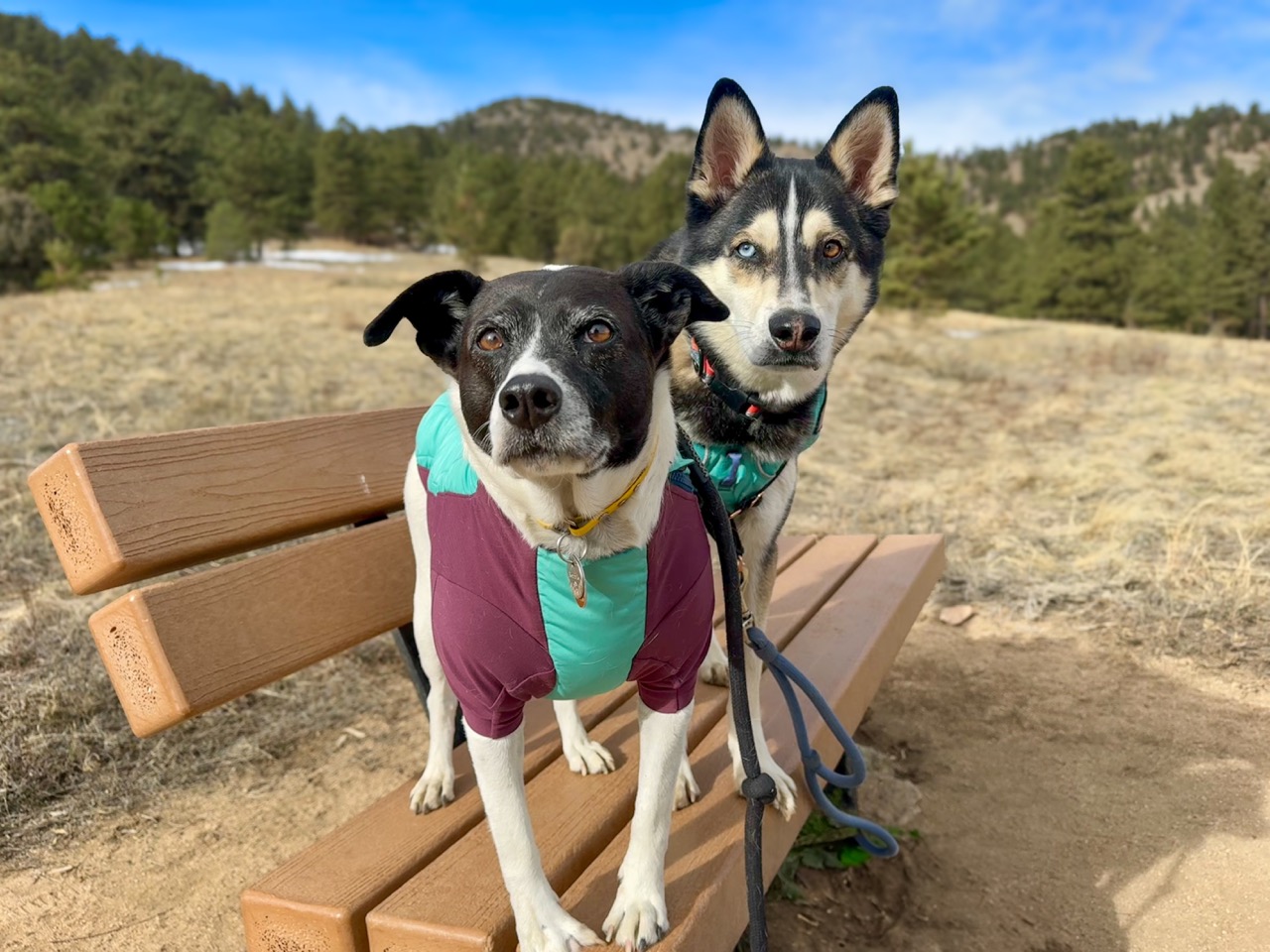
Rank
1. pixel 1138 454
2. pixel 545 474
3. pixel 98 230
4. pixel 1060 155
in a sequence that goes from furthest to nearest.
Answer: pixel 1060 155
pixel 98 230
pixel 1138 454
pixel 545 474

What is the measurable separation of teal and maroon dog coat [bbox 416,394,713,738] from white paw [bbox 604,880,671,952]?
0.37m

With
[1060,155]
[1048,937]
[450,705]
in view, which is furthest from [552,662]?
[1060,155]

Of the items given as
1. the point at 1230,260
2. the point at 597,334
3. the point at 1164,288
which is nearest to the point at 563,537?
the point at 597,334

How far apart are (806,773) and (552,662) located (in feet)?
3.37

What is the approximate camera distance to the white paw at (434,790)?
83.9 inches

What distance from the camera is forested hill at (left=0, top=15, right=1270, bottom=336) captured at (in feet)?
105

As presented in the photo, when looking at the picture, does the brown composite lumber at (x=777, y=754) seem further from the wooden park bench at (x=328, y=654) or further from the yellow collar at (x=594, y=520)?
the yellow collar at (x=594, y=520)

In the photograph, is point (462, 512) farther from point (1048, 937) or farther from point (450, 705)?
point (1048, 937)

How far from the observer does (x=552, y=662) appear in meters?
1.71

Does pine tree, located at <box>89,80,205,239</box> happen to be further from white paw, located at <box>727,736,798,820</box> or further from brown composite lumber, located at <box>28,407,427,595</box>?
white paw, located at <box>727,736,798,820</box>

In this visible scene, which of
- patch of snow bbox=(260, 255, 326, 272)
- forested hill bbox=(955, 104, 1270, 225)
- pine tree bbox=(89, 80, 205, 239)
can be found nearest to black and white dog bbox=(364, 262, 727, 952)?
patch of snow bbox=(260, 255, 326, 272)

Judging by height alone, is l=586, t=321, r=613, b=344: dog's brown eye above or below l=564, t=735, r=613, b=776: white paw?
above

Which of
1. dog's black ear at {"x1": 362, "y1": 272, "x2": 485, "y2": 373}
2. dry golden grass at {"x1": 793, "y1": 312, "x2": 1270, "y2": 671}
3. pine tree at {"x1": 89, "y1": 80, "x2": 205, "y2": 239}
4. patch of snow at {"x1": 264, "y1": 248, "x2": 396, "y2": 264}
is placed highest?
pine tree at {"x1": 89, "y1": 80, "x2": 205, "y2": 239}

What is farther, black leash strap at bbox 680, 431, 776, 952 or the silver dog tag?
black leash strap at bbox 680, 431, 776, 952
